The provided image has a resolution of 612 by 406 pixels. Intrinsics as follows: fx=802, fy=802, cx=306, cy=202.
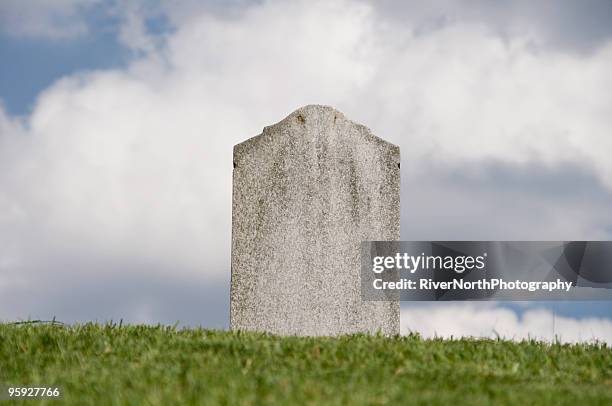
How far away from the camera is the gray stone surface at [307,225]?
366 inches

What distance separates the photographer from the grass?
525 centimetres

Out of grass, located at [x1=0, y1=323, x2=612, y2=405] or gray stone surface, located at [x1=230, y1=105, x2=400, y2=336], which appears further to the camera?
gray stone surface, located at [x1=230, y1=105, x2=400, y2=336]

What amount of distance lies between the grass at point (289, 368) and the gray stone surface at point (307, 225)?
1520 mm

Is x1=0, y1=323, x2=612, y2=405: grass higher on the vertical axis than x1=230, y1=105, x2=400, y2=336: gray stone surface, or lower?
lower

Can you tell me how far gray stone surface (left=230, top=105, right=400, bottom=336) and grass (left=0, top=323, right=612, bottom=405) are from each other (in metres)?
1.52

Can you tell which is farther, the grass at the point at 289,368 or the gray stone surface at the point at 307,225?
the gray stone surface at the point at 307,225

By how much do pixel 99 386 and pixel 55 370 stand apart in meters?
0.84

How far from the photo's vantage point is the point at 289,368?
6.02 m

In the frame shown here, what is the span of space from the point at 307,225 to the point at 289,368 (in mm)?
3487

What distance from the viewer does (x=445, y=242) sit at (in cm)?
1003

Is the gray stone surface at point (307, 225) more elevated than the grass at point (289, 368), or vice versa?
the gray stone surface at point (307, 225)

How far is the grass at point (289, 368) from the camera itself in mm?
5250

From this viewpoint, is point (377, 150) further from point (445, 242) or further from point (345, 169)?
point (445, 242)

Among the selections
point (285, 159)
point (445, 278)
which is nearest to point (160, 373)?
point (285, 159)
